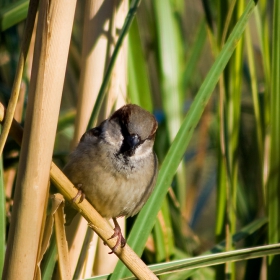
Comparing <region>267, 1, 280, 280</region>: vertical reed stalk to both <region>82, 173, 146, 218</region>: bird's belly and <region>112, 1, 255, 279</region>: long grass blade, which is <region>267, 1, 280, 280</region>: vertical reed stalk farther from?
<region>82, 173, 146, 218</region>: bird's belly

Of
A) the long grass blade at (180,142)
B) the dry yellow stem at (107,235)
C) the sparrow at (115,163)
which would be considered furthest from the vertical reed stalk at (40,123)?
the sparrow at (115,163)

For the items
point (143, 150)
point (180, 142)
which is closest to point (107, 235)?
point (180, 142)

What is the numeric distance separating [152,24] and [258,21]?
41 centimetres

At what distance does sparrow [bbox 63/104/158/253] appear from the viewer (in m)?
1.57

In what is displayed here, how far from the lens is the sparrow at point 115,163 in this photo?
157 centimetres

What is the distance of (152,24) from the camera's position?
81.4 inches

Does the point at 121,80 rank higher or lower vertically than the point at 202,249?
higher

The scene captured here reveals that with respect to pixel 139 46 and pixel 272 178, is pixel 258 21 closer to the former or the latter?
pixel 139 46

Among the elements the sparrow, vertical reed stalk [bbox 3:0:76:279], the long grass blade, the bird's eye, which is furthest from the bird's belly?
vertical reed stalk [bbox 3:0:76:279]

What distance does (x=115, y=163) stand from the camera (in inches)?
63.3

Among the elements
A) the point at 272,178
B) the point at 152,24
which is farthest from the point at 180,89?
the point at 272,178

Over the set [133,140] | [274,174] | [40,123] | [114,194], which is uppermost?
[40,123]

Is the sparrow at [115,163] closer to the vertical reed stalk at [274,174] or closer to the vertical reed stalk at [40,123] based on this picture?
the vertical reed stalk at [274,174]

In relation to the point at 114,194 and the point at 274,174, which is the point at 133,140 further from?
the point at 274,174
